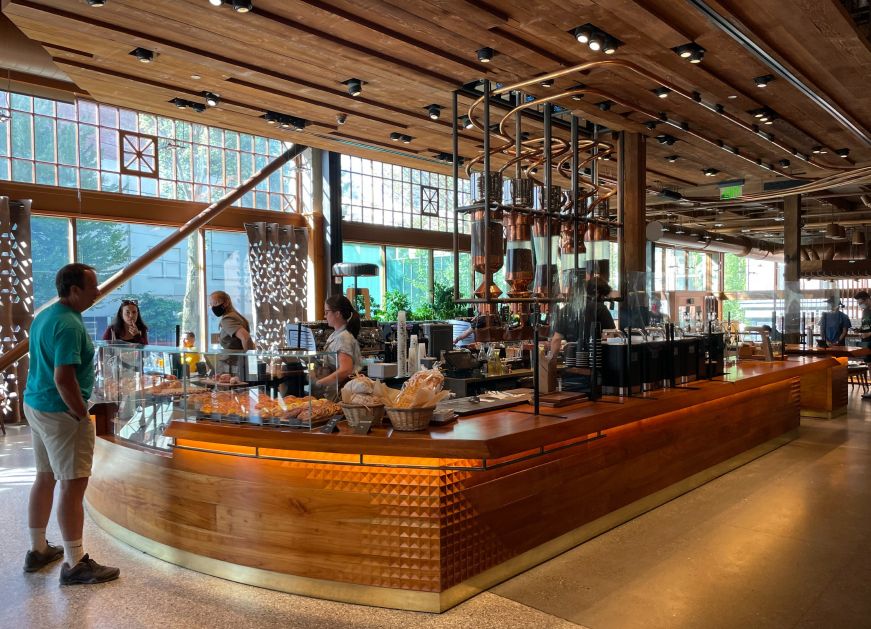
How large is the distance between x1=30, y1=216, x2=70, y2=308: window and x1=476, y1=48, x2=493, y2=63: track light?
297 inches

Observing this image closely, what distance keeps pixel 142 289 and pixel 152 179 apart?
5.82ft

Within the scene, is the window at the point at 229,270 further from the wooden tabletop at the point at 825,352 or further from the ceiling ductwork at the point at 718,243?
the wooden tabletop at the point at 825,352

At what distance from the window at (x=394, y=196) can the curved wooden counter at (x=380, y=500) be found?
32.4 ft

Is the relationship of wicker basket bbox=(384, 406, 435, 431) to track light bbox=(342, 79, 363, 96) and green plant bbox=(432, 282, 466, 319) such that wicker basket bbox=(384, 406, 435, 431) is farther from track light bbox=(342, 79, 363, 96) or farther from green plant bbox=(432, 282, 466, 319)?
green plant bbox=(432, 282, 466, 319)

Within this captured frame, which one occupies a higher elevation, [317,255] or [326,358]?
[317,255]


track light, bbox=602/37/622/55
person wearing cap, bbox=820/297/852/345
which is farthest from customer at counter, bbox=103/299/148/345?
person wearing cap, bbox=820/297/852/345

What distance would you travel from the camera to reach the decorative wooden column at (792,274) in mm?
9727

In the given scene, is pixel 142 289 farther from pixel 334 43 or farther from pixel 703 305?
pixel 703 305

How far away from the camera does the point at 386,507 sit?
3240 millimetres

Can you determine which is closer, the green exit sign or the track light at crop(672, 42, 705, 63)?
the track light at crop(672, 42, 705, 63)

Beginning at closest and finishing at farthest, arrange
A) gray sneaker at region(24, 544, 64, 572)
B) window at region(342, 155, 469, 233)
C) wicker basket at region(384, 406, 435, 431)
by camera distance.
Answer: wicker basket at region(384, 406, 435, 431)
gray sneaker at region(24, 544, 64, 572)
window at region(342, 155, 469, 233)

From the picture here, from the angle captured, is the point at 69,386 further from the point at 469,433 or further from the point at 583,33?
the point at 583,33

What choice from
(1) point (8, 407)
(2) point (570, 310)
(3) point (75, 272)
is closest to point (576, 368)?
(2) point (570, 310)

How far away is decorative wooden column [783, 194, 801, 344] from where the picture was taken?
973 centimetres
